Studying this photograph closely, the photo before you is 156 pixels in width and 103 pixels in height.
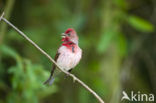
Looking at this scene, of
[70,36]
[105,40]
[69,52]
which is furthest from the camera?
[105,40]

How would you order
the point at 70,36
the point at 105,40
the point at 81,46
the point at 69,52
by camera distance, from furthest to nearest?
the point at 81,46 → the point at 105,40 → the point at 69,52 → the point at 70,36

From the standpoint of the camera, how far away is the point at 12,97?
15.9ft

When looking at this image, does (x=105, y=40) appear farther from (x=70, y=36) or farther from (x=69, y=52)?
(x=70, y=36)

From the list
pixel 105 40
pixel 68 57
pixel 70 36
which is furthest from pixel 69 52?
pixel 105 40

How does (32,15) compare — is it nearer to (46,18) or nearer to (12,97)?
(46,18)

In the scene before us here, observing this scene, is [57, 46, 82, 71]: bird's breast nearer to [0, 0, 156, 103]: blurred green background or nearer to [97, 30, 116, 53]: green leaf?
[0, 0, 156, 103]: blurred green background

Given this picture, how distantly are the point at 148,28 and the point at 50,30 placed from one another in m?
1.30

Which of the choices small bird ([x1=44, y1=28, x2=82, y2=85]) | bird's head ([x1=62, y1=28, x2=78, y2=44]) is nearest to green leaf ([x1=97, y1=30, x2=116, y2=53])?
small bird ([x1=44, y1=28, x2=82, y2=85])

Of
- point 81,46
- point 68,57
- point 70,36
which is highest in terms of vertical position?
point 70,36

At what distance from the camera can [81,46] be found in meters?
5.35

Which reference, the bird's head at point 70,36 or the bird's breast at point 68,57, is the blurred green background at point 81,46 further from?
the bird's head at point 70,36

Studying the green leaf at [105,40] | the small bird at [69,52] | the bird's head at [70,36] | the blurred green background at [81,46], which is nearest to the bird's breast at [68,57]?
the small bird at [69,52]

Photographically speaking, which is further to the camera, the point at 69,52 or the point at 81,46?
the point at 81,46

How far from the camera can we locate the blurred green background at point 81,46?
4.84 metres
